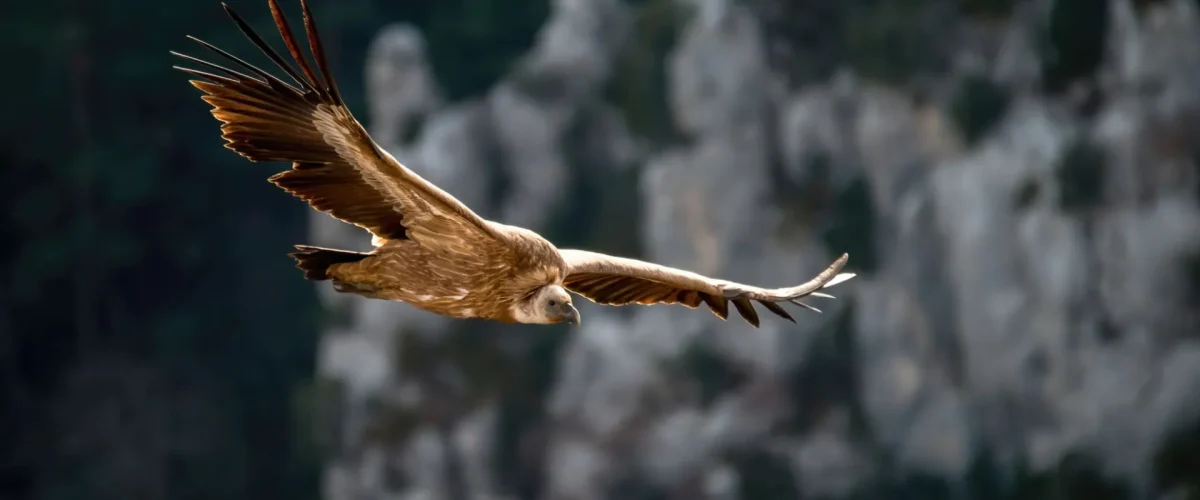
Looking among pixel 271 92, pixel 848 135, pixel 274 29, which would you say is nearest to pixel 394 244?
pixel 271 92

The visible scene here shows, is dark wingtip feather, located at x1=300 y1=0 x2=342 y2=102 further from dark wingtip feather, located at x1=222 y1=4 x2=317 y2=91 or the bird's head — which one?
the bird's head

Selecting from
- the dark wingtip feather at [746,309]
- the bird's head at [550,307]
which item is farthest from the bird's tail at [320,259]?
the dark wingtip feather at [746,309]

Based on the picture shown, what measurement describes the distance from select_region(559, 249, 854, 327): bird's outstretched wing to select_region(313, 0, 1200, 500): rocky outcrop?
8808 mm

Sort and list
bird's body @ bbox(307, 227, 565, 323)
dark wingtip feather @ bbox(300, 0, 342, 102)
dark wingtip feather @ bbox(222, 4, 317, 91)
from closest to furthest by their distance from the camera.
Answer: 1. dark wingtip feather @ bbox(300, 0, 342, 102)
2. dark wingtip feather @ bbox(222, 4, 317, 91)
3. bird's body @ bbox(307, 227, 565, 323)

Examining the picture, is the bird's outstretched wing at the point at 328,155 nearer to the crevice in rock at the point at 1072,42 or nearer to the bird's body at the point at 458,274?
the bird's body at the point at 458,274

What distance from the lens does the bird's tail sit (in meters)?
4.89

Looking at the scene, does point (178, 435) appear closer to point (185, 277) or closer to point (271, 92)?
point (185, 277)

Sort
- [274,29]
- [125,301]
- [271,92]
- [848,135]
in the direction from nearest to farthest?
[271,92] < [848,135] < [274,29] < [125,301]

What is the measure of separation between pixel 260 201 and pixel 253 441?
249 cm

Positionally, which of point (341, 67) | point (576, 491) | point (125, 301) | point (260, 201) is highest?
point (341, 67)

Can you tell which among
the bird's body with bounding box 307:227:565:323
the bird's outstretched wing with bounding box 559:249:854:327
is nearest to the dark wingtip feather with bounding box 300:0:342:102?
the bird's body with bounding box 307:227:565:323

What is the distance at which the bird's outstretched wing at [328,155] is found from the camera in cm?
441

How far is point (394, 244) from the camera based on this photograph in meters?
4.78

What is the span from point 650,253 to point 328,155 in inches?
428
